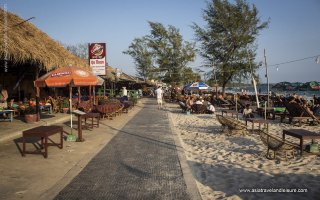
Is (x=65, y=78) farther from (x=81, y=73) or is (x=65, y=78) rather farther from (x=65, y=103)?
(x=65, y=103)

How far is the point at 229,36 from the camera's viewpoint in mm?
34312

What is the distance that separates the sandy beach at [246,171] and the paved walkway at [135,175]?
1.21 ft

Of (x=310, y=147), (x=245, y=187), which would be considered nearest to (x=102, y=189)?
(x=245, y=187)

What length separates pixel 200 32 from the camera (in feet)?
117

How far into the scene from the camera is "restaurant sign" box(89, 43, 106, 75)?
2022cm

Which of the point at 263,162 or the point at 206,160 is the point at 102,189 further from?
the point at 263,162

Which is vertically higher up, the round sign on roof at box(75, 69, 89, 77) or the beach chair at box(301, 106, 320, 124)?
the round sign on roof at box(75, 69, 89, 77)

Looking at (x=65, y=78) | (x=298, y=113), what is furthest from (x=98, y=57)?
(x=298, y=113)

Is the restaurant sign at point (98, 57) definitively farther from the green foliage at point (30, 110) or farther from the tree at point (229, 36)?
the tree at point (229, 36)

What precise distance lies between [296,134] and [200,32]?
2911 centimetres

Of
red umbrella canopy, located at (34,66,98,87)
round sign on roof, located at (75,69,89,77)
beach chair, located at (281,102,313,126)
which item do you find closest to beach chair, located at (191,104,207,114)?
beach chair, located at (281,102,313,126)

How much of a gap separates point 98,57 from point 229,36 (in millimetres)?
19140

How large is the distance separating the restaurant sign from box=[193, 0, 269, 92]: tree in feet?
57.8

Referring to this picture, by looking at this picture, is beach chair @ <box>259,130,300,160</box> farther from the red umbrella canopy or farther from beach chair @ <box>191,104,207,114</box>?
beach chair @ <box>191,104,207,114</box>
